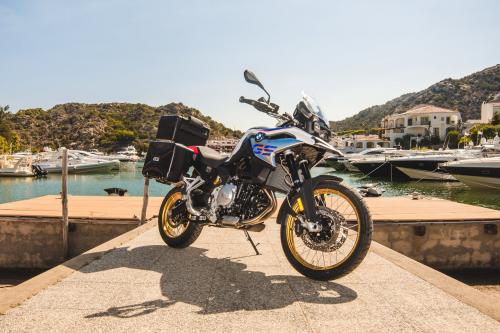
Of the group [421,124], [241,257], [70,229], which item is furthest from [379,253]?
[421,124]

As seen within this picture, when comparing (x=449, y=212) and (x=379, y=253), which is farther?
(x=449, y=212)

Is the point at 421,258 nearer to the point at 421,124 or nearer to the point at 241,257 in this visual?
the point at 241,257

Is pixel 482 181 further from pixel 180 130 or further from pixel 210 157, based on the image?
pixel 210 157

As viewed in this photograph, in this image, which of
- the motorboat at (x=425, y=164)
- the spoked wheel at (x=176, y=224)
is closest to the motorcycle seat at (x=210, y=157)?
the spoked wheel at (x=176, y=224)

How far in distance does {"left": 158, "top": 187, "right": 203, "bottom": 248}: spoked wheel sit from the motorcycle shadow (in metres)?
0.36

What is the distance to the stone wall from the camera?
7.34 meters

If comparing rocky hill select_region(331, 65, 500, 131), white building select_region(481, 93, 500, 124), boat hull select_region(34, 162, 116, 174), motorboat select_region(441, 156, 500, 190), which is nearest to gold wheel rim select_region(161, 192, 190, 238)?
motorboat select_region(441, 156, 500, 190)

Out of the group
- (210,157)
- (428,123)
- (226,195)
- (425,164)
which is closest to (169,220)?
(210,157)

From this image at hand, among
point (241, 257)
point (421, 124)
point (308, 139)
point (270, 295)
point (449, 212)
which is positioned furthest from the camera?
point (421, 124)

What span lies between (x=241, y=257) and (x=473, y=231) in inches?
209

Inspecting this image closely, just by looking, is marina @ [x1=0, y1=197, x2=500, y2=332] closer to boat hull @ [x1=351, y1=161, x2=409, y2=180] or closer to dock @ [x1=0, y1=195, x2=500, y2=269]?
dock @ [x1=0, y1=195, x2=500, y2=269]

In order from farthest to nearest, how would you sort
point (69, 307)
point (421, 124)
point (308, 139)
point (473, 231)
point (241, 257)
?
point (421, 124)
point (473, 231)
point (241, 257)
point (308, 139)
point (69, 307)

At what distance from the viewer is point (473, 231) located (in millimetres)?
7445

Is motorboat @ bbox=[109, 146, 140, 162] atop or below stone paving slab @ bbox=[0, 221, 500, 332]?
atop
